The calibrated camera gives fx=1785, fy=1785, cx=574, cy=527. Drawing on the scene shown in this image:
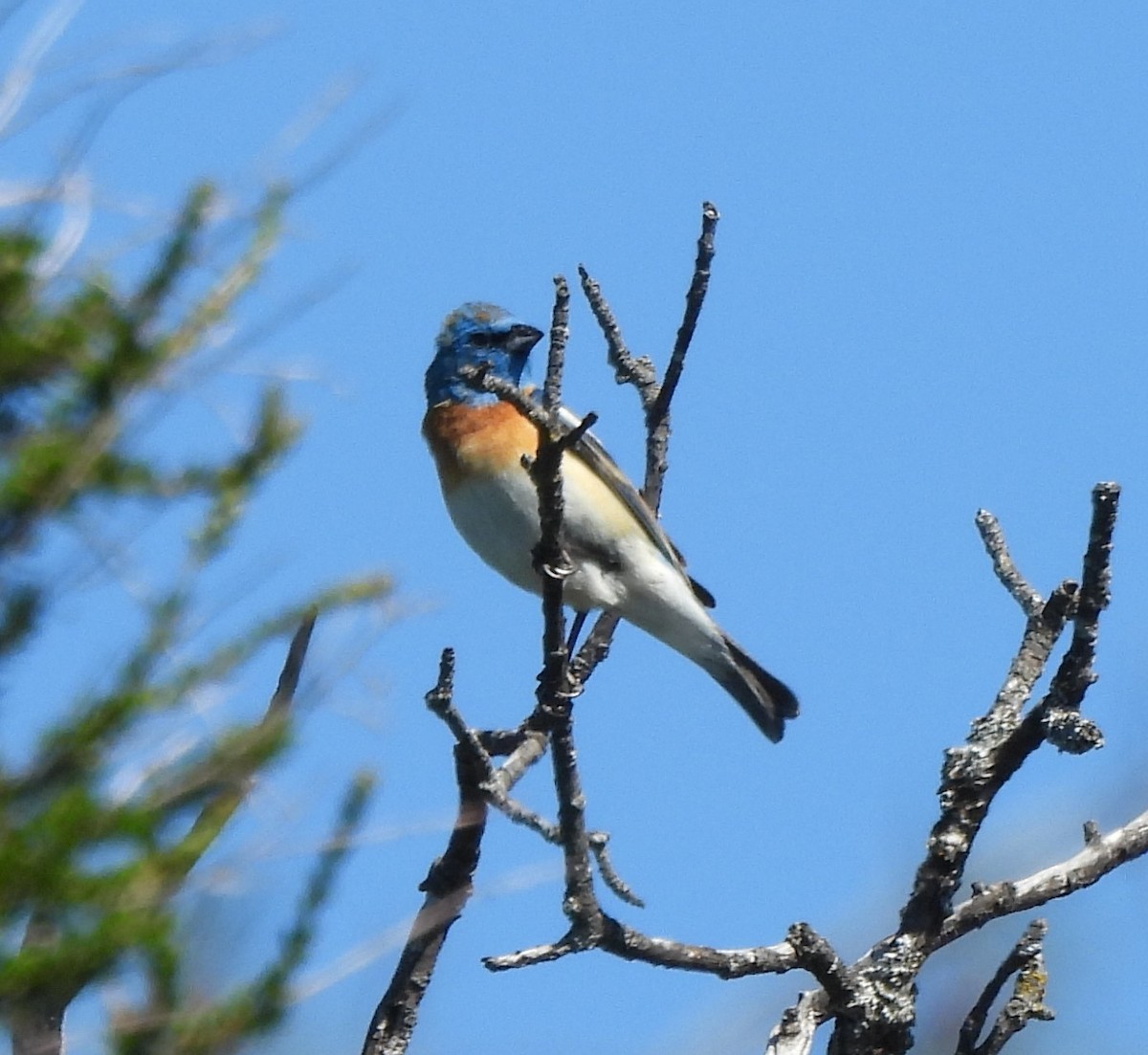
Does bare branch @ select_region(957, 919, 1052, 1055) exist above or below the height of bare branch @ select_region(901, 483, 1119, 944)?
below

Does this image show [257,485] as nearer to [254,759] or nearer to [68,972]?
[254,759]

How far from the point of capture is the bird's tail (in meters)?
6.08

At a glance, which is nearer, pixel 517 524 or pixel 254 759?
pixel 254 759

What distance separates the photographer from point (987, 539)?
3.59 meters

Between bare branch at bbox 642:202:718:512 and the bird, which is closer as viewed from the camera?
bare branch at bbox 642:202:718:512

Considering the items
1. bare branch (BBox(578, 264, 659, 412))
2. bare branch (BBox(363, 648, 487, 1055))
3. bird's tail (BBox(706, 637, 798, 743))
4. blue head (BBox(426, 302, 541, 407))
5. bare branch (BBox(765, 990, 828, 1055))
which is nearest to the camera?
bare branch (BBox(765, 990, 828, 1055))

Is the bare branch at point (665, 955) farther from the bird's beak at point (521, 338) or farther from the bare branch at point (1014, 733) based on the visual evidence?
the bird's beak at point (521, 338)

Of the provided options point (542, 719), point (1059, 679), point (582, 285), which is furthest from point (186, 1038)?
point (582, 285)

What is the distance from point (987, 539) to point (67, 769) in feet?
7.96

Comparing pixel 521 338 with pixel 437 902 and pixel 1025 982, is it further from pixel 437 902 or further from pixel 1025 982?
pixel 1025 982

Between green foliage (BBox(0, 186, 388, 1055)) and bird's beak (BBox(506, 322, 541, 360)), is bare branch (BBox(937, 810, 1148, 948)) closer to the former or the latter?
green foliage (BBox(0, 186, 388, 1055))

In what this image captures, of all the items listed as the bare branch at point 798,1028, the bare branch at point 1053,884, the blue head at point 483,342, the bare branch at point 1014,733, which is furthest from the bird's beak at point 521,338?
the bare branch at point 798,1028

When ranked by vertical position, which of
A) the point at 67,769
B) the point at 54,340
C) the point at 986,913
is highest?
the point at 54,340

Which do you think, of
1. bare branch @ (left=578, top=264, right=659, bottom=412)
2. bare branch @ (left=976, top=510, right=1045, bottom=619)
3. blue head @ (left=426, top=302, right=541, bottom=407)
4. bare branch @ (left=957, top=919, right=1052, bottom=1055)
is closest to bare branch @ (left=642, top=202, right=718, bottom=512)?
bare branch @ (left=578, top=264, right=659, bottom=412)
